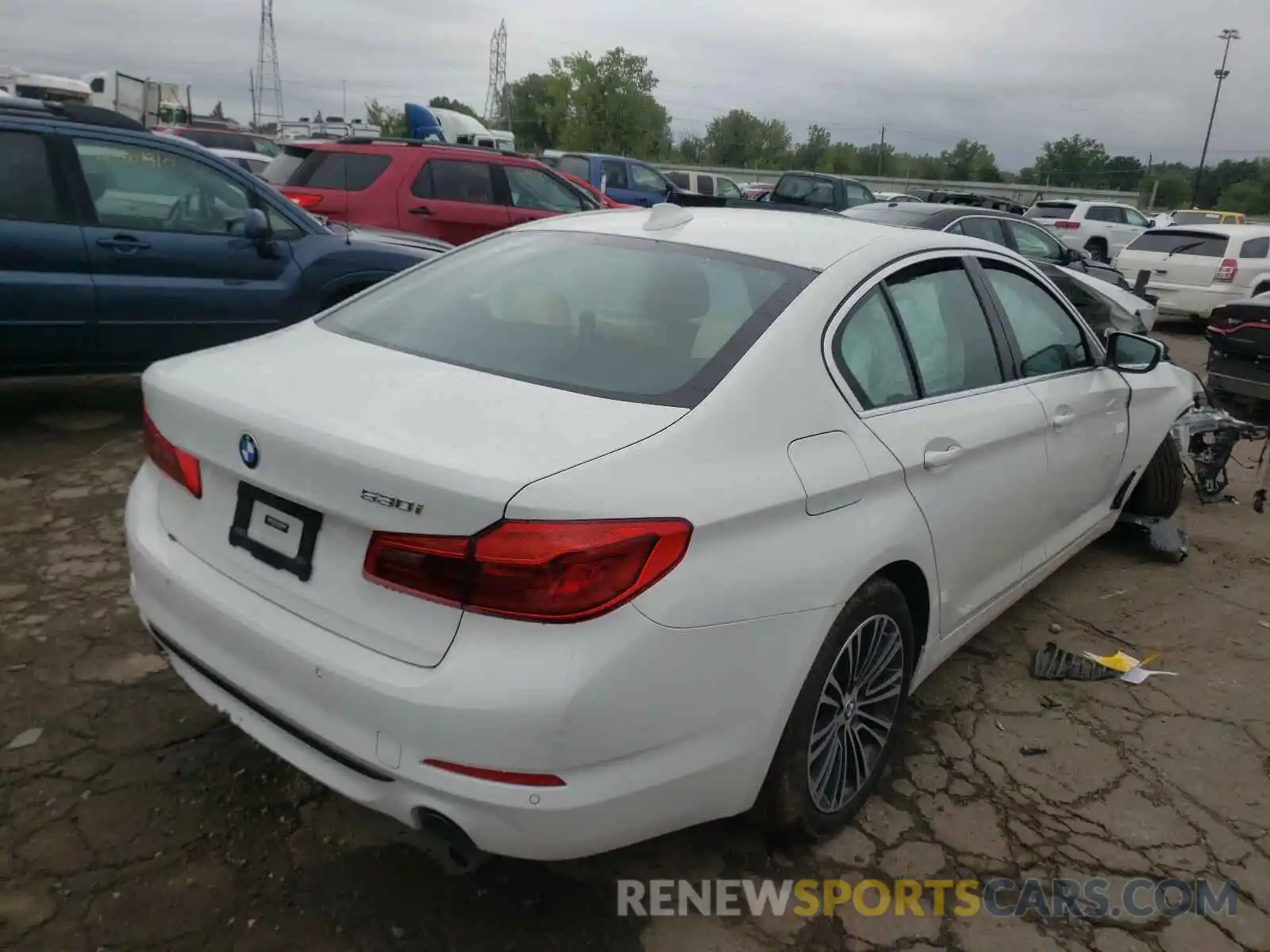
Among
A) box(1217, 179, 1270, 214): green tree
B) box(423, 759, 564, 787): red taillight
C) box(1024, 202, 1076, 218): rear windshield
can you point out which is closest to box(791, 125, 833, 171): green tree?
box(1217, 179, 1270, 214): green tree

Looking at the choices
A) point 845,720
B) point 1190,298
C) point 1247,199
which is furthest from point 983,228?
point 1247,199

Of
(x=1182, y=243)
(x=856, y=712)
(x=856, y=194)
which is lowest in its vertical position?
(x=856, y=712)

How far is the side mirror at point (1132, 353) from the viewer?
12.6 ft

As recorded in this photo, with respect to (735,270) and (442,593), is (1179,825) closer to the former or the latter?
(735,270)

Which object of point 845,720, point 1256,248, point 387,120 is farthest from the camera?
point 387,120

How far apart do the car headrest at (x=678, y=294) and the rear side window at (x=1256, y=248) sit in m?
13.7

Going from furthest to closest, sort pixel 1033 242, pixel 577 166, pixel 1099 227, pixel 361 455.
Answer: pixel 1099 227 < pixel 577 166 < pixel 1033 242 < pixel 361 455

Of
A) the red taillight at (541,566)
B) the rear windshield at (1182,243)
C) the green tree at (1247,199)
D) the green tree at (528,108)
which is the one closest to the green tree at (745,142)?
the green tree at (528,108)

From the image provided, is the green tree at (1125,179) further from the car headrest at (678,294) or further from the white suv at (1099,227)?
the car headrest at (678,294)

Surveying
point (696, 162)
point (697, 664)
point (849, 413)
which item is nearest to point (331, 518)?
point (697, 664)

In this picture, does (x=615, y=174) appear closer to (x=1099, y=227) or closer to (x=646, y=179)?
(x=646, y=179)

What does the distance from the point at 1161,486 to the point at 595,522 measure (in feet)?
12.9

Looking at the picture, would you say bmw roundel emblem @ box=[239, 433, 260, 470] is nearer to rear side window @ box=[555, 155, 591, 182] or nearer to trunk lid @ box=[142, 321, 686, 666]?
trunk lid @ box=[142, 321, 686, 666]

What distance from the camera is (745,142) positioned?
8094 cm
